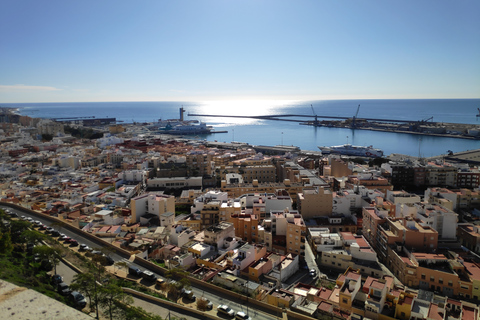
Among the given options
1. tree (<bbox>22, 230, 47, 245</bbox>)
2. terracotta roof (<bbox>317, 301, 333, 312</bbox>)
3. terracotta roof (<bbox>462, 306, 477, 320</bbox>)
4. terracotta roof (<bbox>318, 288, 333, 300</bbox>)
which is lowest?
terracotta roof (<bbox>462, 306, 477, 320</bbox>)

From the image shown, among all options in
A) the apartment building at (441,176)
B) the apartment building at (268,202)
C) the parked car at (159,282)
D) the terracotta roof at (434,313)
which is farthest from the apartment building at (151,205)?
the apartment building at (441,176)

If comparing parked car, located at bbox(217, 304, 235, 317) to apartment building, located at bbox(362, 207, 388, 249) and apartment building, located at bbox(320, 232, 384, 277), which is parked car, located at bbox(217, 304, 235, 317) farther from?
apartment building, located at bbox(362, 207, 388, 249)

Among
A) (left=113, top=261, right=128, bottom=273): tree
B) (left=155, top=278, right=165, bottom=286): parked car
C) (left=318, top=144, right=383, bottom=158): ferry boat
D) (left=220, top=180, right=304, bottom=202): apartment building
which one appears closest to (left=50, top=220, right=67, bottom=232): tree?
(left=113, top=261, right=128, bottom=273): tree

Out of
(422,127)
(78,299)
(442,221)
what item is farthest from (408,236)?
(422,127)

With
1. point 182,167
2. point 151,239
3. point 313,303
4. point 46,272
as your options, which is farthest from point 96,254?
point 182,167

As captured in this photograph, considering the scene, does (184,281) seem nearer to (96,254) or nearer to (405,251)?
(96,254)

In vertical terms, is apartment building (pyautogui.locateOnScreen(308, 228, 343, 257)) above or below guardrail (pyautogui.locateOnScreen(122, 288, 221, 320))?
below
